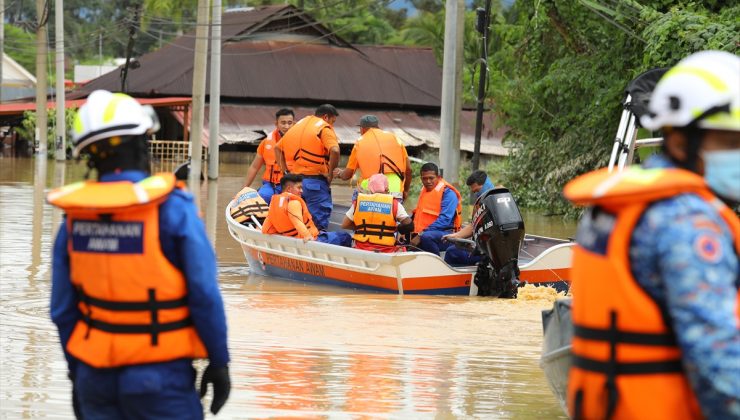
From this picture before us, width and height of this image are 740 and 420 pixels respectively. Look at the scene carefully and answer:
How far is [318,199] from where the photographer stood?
1496cm

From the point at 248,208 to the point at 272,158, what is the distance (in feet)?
2.27

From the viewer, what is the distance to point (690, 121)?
10.3 feet

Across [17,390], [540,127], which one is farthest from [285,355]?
[540,127]

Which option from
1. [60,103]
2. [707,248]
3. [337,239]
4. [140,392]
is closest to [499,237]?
[337,239]

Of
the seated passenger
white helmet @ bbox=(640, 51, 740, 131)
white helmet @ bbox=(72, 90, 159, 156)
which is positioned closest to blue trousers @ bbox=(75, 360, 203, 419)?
white helmet @ bbox=(72, 90, 159, 156)

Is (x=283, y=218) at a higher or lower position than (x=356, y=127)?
lower

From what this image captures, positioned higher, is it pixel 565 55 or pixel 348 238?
pixel 565 55

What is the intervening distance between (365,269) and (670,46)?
689 cm

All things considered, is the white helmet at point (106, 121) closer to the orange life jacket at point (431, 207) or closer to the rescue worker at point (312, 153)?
the orange life jacket at point (431, 207)

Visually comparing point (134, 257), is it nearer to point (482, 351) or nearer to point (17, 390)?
point (17, 390)

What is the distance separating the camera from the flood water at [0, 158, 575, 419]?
743 cm

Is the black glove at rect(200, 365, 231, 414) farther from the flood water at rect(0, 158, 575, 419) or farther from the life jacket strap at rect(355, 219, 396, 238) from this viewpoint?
the life jacket strap at rect(355, 219, 396, 238)

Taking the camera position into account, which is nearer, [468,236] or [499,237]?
[499,237]

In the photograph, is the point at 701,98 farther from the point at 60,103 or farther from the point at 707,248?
the point at 60,103
